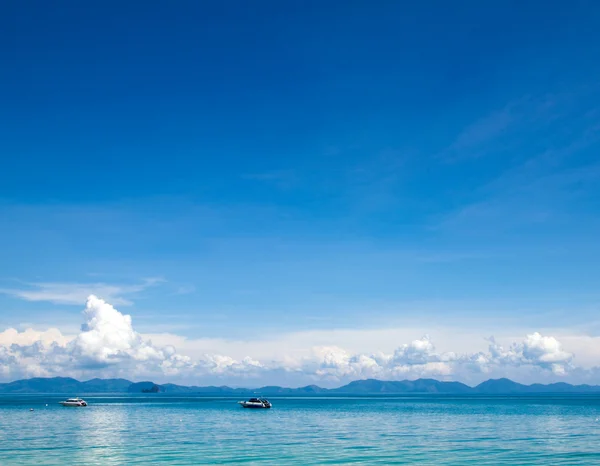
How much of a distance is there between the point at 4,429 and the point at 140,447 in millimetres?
48589

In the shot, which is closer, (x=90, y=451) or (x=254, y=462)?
(x=254, y=462)

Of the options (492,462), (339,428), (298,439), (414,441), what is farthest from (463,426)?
(492,462)

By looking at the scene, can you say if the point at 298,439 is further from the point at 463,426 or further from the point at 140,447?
the point at 463,426

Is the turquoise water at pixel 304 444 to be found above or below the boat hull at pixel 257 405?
below

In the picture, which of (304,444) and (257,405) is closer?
(304,444)

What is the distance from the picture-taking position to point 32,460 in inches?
2736

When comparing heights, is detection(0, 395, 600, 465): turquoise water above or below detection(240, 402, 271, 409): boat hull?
below

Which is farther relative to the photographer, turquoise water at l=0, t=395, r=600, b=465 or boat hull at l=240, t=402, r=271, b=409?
boat hull at l=240, t=402, r=271, b=409

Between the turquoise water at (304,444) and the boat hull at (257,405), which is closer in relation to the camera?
the turquoise water at (304,444)

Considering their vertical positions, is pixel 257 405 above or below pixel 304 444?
above

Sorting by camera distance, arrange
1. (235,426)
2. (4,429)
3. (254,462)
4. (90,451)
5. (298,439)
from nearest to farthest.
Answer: (254,462) < (90,451) < (298,439) < (4,429) < (235,426)

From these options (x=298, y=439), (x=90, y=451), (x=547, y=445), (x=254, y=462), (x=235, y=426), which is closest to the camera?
(x=254, y=462)

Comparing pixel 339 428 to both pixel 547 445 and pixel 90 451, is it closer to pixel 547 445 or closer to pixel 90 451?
pixel 547 445

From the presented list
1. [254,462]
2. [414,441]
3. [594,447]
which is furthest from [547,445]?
[254,462]
